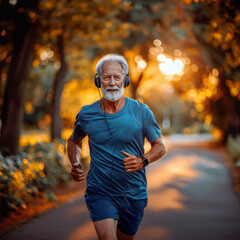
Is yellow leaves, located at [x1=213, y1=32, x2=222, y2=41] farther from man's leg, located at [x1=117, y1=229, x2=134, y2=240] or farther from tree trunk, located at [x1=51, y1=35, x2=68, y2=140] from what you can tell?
tree trunk, located at [x1=51, y1=35, x2=68, y2=140]

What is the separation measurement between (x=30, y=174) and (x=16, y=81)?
2.30 m

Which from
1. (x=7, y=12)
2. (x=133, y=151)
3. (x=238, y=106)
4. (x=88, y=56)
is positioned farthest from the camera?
(x=238, y=106)

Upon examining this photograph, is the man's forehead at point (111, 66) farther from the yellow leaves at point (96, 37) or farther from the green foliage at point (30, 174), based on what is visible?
the yellow leaves at point (96, 37)

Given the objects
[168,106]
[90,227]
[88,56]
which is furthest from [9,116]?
[168,106]

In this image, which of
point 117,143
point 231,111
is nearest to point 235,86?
point 231,111

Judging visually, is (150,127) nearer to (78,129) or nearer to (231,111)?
(78,129)

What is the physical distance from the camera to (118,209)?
3.41 metres

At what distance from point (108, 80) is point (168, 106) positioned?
75852mm

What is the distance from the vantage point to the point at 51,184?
361 inches

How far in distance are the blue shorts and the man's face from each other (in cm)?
85

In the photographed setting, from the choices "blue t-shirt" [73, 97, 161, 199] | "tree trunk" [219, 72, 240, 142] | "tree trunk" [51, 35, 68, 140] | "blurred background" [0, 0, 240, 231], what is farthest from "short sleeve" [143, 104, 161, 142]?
"tree trunk" [219, 72, 240, 142]

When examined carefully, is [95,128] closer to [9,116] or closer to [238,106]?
[9,116]

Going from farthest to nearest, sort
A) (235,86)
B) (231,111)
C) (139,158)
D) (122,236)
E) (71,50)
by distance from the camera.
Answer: (231,111), (71,50), (235,86), (122,236), (139,158)

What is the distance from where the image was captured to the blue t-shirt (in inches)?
131
